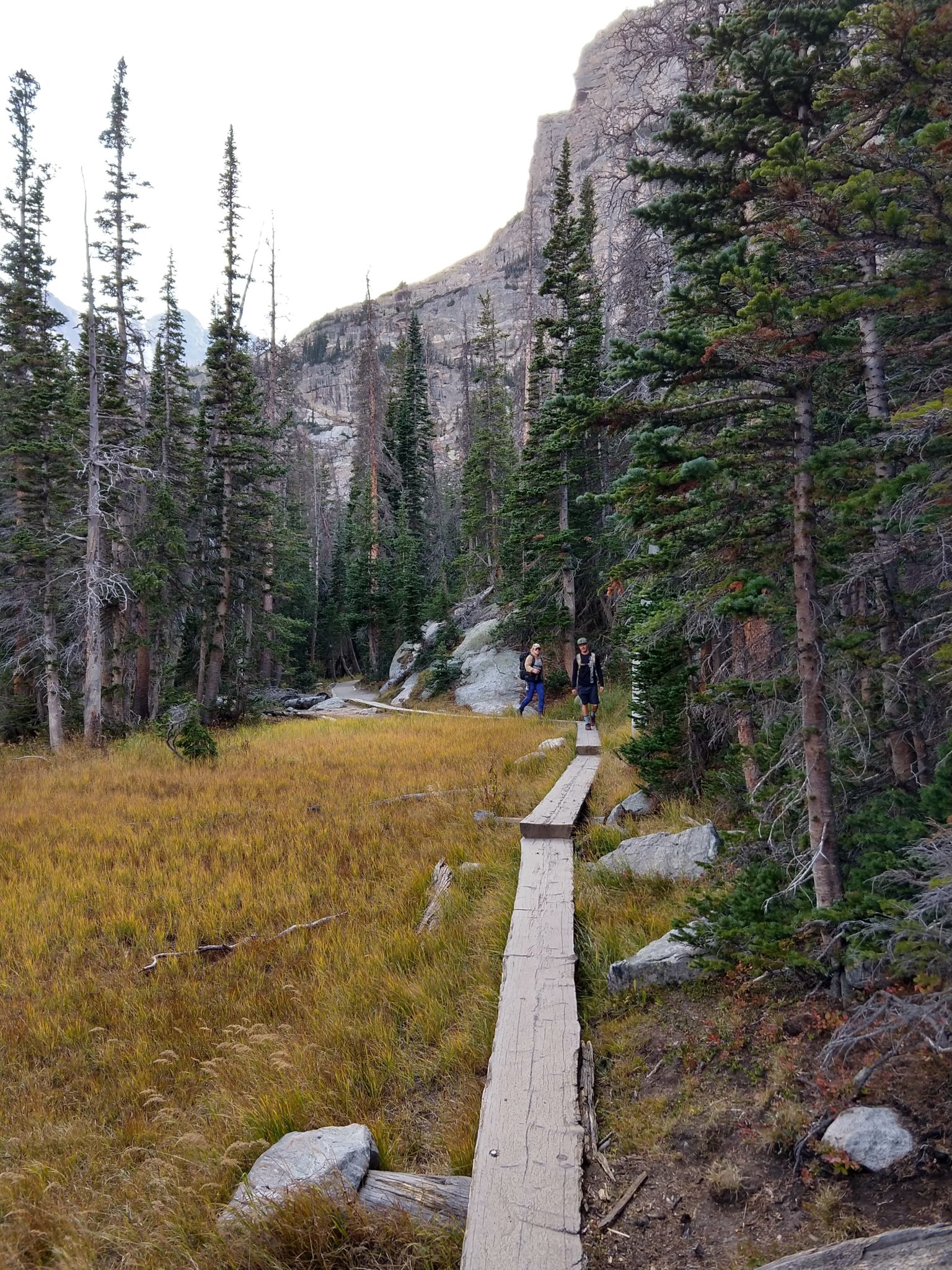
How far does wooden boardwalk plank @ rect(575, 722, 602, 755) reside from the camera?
11625 mm

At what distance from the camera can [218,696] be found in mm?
23453

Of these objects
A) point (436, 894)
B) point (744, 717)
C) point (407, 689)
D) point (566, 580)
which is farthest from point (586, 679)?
point (407, 689)

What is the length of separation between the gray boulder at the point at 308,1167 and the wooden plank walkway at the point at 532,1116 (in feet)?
1.87

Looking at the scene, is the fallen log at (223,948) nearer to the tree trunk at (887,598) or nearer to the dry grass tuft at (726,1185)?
the dry grass tuft at (726,1185)

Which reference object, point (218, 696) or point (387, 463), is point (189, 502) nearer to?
point (218, 696)

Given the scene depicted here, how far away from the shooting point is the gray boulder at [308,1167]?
111 inches

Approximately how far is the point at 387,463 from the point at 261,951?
3493 centimetres

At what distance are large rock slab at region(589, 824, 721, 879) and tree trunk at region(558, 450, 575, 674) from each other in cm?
1443

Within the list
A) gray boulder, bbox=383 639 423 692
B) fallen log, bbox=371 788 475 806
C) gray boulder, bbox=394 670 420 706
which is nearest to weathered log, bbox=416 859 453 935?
fallen log, bbox=371 788 475 806

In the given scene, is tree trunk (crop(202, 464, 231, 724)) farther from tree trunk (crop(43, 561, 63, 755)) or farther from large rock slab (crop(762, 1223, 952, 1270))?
large rock slab (crop(762, 1223, 952, 1270))

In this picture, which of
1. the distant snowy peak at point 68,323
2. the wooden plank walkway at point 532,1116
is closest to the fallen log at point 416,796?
the wooden plank walkway at point 532,1116

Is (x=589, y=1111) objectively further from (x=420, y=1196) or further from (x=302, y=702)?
(x=302, y=702)

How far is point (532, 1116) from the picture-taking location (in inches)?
122

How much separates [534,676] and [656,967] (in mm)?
12754
